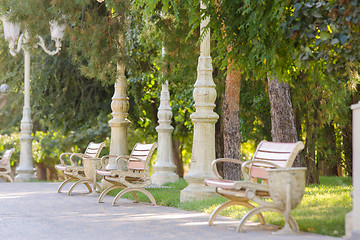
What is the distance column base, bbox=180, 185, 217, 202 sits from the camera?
10.1 metres

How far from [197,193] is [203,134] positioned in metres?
0.95

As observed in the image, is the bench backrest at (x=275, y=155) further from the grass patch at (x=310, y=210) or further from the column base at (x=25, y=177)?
the column base at (x=25, y=177)

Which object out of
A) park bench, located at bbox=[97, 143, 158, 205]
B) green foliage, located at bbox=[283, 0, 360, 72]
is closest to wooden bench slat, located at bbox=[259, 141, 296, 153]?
green foliage, located at bbox=[283, 0, 360, 72]

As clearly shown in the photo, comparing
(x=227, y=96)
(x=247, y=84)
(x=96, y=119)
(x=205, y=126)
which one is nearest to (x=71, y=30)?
(x=227, y=96)

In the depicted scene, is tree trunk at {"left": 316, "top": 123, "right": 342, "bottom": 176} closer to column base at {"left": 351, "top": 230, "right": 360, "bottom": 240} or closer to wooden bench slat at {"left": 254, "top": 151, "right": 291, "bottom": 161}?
wooden bench slat at {"left": 254, "top": 151, "right": 291, "bottom": 161}

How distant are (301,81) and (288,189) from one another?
8044 mm

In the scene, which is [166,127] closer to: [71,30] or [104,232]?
[71,30]

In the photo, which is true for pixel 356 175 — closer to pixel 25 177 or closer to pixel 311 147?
pixel 311 147

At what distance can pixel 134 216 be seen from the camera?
8.70 metres

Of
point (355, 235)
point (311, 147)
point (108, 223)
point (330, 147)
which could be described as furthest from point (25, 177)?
point (355, 235)

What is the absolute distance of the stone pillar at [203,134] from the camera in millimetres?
10109

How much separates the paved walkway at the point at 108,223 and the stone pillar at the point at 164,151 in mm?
4423

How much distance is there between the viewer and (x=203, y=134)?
10219 mm

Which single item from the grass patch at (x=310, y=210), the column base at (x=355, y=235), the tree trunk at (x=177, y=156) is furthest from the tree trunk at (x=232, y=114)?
the tree trunk at (x=177, y=156)
